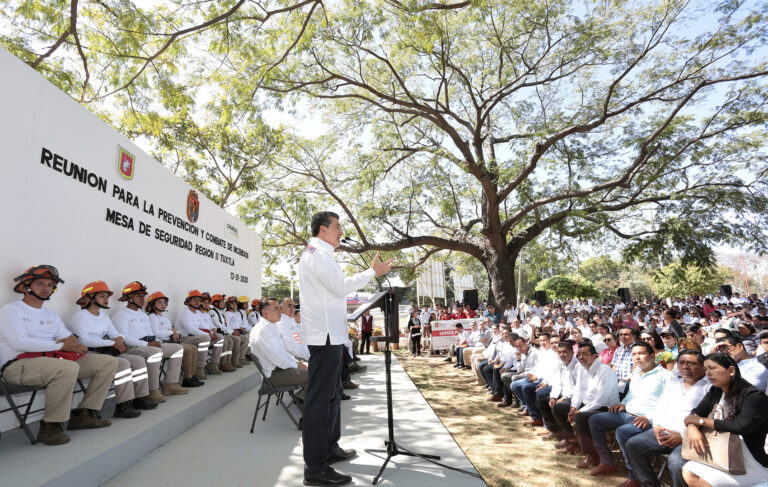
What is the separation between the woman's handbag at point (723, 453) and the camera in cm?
237

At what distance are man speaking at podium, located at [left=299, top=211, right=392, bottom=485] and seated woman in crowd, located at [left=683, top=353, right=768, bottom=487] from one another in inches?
84.4

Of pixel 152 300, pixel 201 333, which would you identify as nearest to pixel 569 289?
pixel 201 333

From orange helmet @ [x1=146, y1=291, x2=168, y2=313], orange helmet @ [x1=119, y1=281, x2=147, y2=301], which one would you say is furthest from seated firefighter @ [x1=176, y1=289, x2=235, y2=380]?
orange helmet @ [x1=119, y1=281, x2=147, y2=301]

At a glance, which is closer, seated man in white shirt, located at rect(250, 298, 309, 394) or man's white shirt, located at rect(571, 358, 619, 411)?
man's white shirt, located at rect(571, 358, 619, 411)

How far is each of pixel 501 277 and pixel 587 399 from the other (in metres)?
9.98

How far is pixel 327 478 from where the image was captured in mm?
2859

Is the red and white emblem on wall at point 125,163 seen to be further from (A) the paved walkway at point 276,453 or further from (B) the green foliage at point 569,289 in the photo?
(B) the green foliage at point 569,289

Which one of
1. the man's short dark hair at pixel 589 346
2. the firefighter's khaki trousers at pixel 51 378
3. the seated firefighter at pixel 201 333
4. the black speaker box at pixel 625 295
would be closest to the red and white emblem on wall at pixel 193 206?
the seated firefighter at pixel 201 333

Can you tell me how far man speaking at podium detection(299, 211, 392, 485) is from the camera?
2.88 metres

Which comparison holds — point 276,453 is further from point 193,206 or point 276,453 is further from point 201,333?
point 193,206

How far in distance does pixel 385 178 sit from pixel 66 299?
11671 mm

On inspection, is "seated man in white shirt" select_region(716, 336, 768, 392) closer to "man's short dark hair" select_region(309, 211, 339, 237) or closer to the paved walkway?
the paved walkway

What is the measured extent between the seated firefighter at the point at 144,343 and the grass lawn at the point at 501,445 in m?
3.44

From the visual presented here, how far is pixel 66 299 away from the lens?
4547 mm
